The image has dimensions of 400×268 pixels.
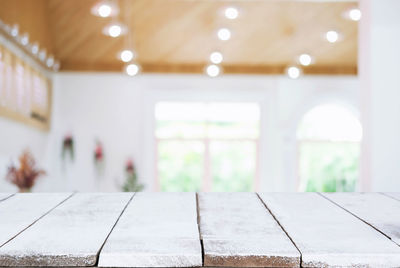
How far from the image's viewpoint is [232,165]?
826 cm

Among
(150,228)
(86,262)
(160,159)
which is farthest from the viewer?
(160,159)

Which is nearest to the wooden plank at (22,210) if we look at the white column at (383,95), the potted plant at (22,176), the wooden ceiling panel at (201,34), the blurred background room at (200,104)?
the white column at (383,95)

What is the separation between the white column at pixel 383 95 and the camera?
2.37 metres

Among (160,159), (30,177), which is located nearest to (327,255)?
(30,177)

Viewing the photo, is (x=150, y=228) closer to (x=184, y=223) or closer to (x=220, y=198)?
(x=184, y=223)

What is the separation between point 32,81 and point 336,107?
14.9 ft

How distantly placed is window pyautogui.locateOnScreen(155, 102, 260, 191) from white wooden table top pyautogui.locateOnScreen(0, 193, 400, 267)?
663cm

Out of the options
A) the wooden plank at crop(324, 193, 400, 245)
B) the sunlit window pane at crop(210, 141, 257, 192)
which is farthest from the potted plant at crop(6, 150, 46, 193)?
the wooden plank at crop(324, 193, 400, 245)


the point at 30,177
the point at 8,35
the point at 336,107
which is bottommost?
the point at 30,177

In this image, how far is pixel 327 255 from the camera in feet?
2.98

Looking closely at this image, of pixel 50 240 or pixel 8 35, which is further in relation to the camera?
pixel 8 35

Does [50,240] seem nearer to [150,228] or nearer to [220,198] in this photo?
[150,228]

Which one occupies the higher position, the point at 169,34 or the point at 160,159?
the point at 169,34

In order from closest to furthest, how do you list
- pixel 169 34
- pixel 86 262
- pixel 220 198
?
1. pixel 86 262
2. pixel 220 198
3. pixel 169 34
